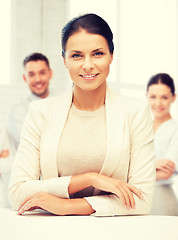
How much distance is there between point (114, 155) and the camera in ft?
4.13

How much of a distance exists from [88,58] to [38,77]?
1.32 meters

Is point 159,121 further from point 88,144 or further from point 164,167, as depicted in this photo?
point 88,144

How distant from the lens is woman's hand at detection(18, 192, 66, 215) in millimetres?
1172

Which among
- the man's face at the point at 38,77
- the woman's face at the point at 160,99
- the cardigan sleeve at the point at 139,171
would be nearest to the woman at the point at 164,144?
the woman's face at the point at 160,99

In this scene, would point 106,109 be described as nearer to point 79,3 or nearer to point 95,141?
point 95,141

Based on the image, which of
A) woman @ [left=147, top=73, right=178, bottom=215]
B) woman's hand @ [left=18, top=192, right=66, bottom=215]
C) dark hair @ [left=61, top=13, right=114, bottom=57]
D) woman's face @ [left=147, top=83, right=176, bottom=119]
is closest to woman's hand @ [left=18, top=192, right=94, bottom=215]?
woman's hand @ [left=18, top=192, right=66, bottom=215]

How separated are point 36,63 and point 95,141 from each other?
141 centimetres

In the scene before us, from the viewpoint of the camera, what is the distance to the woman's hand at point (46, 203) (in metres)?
1.17

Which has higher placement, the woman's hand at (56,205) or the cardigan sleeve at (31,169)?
the cardigan sleeve at (31,169)
